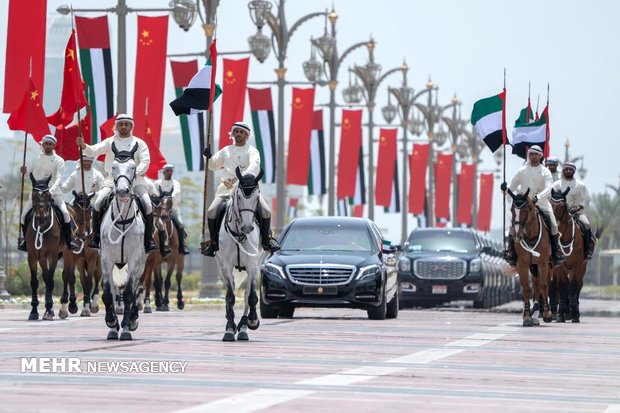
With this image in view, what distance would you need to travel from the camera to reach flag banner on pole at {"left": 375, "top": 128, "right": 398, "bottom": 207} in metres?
71.2

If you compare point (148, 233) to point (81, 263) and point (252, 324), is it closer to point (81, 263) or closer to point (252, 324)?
point (252, 324)

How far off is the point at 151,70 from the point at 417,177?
42.5 metres

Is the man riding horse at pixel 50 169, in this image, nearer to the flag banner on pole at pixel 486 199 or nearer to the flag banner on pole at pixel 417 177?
the flag banner on pole at pixel 417 177

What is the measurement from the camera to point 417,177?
263 feet

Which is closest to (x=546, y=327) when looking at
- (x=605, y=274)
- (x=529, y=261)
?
(x=529, y=261)

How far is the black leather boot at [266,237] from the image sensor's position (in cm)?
2125

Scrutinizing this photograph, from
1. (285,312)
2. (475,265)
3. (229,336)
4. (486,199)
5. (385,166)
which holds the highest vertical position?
(385,166)

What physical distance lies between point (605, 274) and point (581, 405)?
343ft

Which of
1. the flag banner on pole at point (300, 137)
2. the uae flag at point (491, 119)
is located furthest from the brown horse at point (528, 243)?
the flag banner on pole at point (300, 137)

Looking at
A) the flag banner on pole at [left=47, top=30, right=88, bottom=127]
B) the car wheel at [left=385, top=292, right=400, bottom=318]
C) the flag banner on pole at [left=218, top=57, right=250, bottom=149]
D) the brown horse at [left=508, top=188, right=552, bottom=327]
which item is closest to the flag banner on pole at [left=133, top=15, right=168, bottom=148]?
the flag banner on pole at [left=218, top=57, right=250, bottom=149]

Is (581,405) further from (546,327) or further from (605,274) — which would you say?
(605,274)

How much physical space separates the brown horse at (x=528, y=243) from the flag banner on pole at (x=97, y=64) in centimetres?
1191

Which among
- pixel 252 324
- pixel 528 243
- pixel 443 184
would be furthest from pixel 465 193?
pixel 252 324

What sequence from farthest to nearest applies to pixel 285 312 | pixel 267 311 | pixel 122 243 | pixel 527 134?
pixel 527 134 → pixel 285 312 → pixel 267 311 → pixel 122 243
